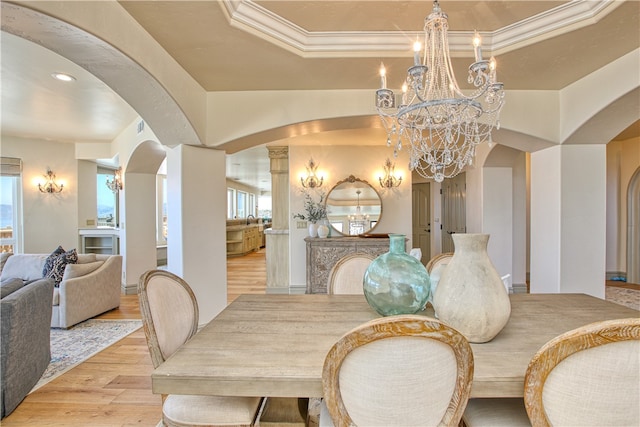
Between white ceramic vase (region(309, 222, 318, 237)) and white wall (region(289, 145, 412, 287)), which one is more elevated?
white wall (region(289, 145, 412, 287))

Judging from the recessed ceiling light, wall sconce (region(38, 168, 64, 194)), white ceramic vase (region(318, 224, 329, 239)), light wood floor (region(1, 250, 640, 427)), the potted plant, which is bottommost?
light wood floor (region(1, 250, 640, 427))

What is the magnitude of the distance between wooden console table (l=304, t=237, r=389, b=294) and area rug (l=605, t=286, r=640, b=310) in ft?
11.4

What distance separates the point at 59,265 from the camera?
3617 mm

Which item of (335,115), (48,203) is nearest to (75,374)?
(335,115)

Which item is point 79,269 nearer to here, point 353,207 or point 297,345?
point 297,345

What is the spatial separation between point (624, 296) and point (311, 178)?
5.20 meters

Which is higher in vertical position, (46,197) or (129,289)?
(46,197)

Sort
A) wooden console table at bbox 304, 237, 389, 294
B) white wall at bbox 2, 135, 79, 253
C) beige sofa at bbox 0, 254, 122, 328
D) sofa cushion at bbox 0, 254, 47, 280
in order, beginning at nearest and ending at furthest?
beige sofa at bbox 0, 254, 122, 328, sofa cushion at bbox 0, 254, 47, 280, wooden console table at bbox 304, 237, 389, 294, white wall at bbox 2, 135, 79, 253

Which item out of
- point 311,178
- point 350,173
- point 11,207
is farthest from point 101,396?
point 11,207

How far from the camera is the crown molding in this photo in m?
1.92

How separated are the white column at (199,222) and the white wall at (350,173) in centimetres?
189

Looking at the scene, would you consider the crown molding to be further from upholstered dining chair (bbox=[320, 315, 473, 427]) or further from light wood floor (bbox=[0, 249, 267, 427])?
light wood floor (bbox=[0, 249, 267, 427])

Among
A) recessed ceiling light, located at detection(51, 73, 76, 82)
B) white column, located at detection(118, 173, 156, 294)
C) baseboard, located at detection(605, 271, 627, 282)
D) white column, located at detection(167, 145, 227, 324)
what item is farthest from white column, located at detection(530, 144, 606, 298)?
white column, located at detection(118, 173, 156, 294)

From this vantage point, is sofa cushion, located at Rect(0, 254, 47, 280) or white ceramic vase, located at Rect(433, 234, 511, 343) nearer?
white ceramic vase, located at Rect(433, 234, 511, 343)
